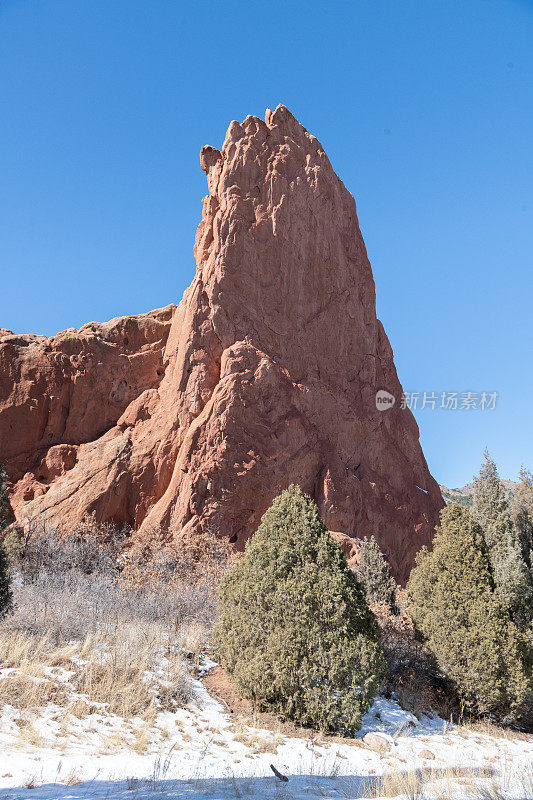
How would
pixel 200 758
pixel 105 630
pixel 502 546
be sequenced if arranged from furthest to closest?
pixel 502 546, pixel 105 630, pixel 200 758

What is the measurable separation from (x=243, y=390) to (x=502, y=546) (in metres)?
12.6

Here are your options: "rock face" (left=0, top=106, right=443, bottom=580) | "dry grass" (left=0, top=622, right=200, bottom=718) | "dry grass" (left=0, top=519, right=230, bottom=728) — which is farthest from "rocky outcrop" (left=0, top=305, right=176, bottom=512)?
"dry grass" (left=0, top=622, right=200, bottom=718)

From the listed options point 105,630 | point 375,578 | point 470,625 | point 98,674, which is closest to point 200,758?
point 98,674

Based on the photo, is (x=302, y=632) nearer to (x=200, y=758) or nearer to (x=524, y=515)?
(x=200, y=758)

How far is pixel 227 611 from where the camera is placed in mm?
8594

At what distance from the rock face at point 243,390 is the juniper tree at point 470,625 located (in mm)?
8456

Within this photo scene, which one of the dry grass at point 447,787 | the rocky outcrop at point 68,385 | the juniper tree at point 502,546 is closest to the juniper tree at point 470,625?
the juniper tree at point 502,546

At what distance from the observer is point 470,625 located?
966 centimetres

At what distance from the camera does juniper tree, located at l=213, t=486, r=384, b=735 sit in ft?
23.3

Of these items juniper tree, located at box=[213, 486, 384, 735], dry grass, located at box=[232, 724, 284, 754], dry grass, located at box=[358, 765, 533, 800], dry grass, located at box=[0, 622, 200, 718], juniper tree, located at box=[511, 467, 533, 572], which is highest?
juniper tree, located at box=[511, 467, 533, 572]

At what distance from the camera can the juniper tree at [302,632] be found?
7.11 metres

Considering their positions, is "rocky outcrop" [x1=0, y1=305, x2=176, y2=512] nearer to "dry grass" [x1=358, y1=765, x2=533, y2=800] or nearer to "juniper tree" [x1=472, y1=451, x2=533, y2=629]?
"juniper tree" [x1=472, y1=451, x2=533, y2=629]

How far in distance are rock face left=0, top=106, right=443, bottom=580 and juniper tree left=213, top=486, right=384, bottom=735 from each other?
30.7 feet

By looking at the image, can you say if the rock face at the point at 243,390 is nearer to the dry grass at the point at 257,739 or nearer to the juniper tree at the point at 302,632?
the juniper tree at the point at 302,632
